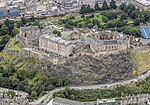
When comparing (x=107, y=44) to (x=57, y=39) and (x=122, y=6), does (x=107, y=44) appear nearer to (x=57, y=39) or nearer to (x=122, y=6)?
(x=57, y=39)

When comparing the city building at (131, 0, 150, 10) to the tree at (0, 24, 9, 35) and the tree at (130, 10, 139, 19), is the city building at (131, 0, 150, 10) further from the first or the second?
the tree at (0, 24, 9, 35)

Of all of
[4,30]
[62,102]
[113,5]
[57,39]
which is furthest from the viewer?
[113,5]

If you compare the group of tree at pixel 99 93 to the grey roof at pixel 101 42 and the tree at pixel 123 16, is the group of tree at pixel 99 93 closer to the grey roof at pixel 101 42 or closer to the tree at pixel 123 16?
the grey roof at pixel 101 42

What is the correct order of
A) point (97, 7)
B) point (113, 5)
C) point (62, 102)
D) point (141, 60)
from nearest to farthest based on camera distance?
point (62, 102), point (141, 60), point (97, 7), point (113, 5)

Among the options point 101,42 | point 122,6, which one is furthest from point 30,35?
point 122,6

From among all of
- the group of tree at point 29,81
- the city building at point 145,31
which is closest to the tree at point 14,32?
the group of tree at point 29,81
